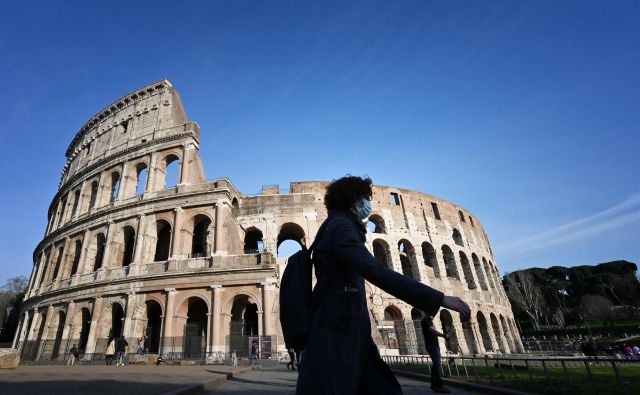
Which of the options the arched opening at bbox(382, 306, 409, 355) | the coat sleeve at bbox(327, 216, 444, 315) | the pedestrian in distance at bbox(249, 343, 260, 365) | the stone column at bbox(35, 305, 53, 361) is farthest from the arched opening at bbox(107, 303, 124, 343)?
the coat sleeve at bbox(327, 216, 444, 315)

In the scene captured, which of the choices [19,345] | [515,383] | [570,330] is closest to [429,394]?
[515,383]

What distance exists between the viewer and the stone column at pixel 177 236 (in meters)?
18.1

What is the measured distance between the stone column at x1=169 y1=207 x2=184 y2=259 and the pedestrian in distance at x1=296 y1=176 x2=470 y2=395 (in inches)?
719

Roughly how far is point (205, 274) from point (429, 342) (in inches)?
541

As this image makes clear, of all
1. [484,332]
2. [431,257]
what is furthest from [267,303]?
[484,332]

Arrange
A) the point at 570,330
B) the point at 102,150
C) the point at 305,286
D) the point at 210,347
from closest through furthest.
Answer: the point at 305,286 < the point at 210,347 < the point at 102,150 < the point at 570,330

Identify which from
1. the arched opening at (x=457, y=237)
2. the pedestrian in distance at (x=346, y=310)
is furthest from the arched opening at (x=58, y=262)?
the arched opening at (x=457, y=237)

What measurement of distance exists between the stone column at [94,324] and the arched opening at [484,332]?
83.3 feet

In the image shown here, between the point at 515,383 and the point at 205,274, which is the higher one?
the point at 205,274

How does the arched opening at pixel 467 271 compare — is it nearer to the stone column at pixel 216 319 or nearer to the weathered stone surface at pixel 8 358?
the stone column at pixel 216 319

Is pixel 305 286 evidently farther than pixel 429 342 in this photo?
No

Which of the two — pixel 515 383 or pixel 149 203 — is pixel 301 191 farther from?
pixel 515 383

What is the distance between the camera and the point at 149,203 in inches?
781

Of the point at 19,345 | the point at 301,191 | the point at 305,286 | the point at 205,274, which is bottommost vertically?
the point at 305,286
